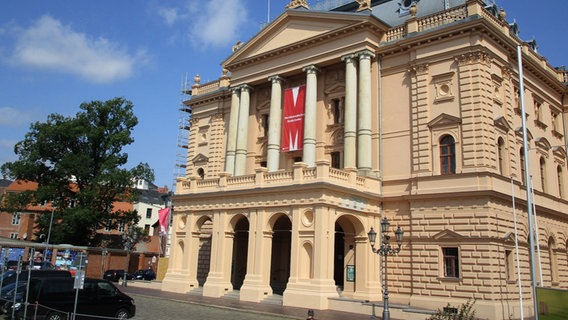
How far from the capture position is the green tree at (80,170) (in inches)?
1964

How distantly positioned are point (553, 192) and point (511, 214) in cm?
831

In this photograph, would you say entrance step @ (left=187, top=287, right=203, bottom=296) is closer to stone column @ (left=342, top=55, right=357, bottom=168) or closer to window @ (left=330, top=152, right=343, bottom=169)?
window @ (left=330, top=152, right=343, bottom=169)

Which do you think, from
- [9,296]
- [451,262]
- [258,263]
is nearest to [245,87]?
[258,263]

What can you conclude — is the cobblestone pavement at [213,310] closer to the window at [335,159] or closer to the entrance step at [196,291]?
the entrance step at [196,291]

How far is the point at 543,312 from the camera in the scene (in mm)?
13055

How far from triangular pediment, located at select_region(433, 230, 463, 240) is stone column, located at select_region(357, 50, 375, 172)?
19.5 feet

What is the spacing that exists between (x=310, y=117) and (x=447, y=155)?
953 centimetres

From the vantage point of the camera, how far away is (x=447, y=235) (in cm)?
Result: 2864

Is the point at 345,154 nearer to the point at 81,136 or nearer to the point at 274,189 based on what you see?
the point at 274,189

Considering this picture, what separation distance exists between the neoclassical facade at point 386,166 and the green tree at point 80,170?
1672 cm

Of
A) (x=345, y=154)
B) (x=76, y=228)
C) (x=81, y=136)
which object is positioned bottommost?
(x=76, y=228)

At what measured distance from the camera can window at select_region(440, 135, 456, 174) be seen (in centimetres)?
2994

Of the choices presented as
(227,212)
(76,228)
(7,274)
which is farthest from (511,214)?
(76,228)

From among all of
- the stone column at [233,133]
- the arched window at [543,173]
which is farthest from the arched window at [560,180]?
the stone column at [233,133]
